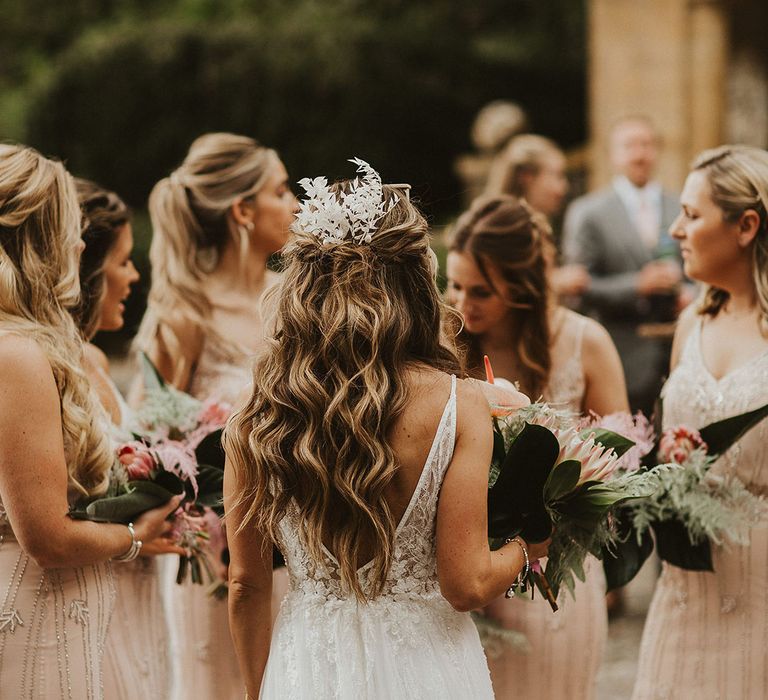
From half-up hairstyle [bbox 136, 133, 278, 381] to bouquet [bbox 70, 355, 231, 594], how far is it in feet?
1.68

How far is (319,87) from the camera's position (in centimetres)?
1498

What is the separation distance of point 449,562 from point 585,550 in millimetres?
691

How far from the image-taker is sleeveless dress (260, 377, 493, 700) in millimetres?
2875

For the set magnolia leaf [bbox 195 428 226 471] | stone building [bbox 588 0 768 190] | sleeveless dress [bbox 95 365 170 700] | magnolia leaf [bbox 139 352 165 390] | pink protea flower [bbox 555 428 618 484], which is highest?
stone building [bbox 588 0 768 190]

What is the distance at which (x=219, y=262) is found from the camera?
4945mm

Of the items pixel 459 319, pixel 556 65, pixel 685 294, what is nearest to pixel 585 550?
pixel 459 319

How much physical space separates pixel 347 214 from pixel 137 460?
3.97 feet

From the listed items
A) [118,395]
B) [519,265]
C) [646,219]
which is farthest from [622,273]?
[118,395]

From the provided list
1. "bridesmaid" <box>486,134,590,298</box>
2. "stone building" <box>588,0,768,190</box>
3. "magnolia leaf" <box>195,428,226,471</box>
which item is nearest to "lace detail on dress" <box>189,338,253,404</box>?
"magnolia leaf" <box>195,428,226,471</box>

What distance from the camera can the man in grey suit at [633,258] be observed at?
25.6 ft

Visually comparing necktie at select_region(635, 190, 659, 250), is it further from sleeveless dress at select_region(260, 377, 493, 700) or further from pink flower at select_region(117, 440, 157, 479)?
sleeveless dress at select_region(260, 377, 493, 700)

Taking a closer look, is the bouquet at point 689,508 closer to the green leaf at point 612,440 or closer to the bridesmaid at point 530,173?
the green leaf at point 612,440

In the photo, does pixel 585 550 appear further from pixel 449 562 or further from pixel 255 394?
pixel 255 394

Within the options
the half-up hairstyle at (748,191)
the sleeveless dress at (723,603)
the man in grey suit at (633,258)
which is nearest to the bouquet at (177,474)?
the sleeveless dress at (723,603)
